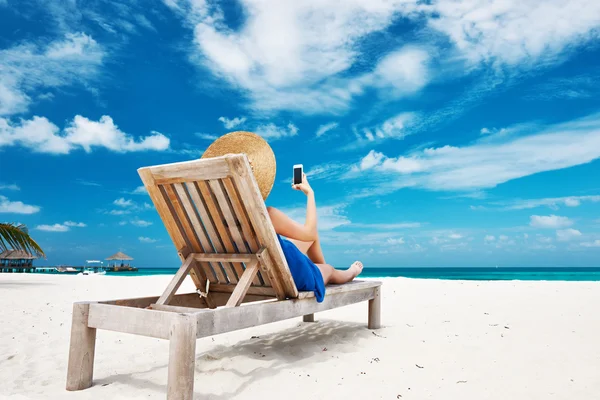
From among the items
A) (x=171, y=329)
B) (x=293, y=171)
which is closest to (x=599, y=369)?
(x=293, y=171)

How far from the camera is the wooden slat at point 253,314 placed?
2408 mm

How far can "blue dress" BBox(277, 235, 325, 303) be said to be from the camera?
332 centimetres

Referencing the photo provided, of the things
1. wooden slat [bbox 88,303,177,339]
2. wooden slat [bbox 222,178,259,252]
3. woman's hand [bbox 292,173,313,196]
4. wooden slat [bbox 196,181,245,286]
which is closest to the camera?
wooden slat [bbox 88,303,177,339]

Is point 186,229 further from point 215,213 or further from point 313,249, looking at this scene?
point 313,249

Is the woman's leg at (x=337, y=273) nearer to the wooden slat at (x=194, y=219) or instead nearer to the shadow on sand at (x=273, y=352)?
the shadow on sand at (x=273, y=352)

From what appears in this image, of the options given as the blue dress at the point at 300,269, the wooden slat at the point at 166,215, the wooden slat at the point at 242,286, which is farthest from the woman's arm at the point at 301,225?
the wooden slat at the point at 166,215

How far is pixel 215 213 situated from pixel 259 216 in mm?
431

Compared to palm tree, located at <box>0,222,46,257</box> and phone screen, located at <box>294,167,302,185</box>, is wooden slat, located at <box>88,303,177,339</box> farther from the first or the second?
palm tree, located at <box>0,222,46,257</box>

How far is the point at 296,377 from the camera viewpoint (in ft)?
9.87

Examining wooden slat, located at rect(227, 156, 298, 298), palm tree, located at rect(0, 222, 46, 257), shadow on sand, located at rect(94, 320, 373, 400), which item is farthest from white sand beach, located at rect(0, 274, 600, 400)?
palm tree, located at rect(0, 222, 46, 257)

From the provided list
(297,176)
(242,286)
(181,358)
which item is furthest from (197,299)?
(181,358)

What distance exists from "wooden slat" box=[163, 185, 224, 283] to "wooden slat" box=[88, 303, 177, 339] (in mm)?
916

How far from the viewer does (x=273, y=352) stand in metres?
3.69

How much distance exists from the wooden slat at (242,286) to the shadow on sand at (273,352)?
573 millimetres
